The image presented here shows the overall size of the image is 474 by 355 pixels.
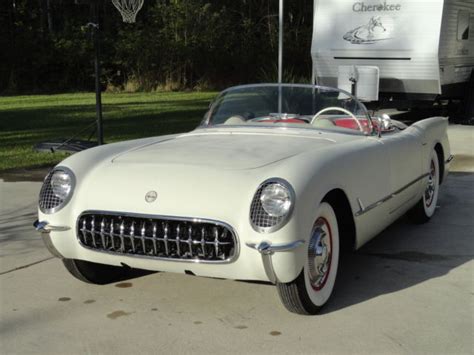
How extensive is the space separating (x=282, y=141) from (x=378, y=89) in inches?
356

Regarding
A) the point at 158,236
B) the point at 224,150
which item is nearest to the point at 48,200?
the point at 158,236

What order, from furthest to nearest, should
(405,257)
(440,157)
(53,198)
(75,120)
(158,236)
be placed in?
(75,120) → (440,157) → (405,257) → (53,198) → (158,236)

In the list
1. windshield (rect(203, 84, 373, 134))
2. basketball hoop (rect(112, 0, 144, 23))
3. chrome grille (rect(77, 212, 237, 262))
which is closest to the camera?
chrome grille (rect(77, 212, 237, 262))

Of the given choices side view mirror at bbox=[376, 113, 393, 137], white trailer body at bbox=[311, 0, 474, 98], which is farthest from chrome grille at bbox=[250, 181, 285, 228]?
white trailer body at bbox=[311, 0, 474, 98]

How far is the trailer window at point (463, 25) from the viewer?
13675mm

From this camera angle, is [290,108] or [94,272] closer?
[94,272]

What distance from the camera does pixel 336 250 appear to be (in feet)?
13.5

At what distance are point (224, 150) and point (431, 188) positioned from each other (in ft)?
8.54

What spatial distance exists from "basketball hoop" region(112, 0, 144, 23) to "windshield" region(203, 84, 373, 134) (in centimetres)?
1662

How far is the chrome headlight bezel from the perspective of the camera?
3992mm

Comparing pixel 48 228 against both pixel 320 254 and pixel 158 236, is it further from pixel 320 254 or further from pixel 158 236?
pixel 320 254

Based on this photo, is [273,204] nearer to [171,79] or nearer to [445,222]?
[445,222]

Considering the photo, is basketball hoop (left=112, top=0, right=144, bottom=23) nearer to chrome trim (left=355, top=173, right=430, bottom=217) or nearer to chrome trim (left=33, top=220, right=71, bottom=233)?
chrome trim (left=355, top=173, right=430, bottom=217)

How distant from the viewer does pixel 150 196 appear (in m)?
3.79
